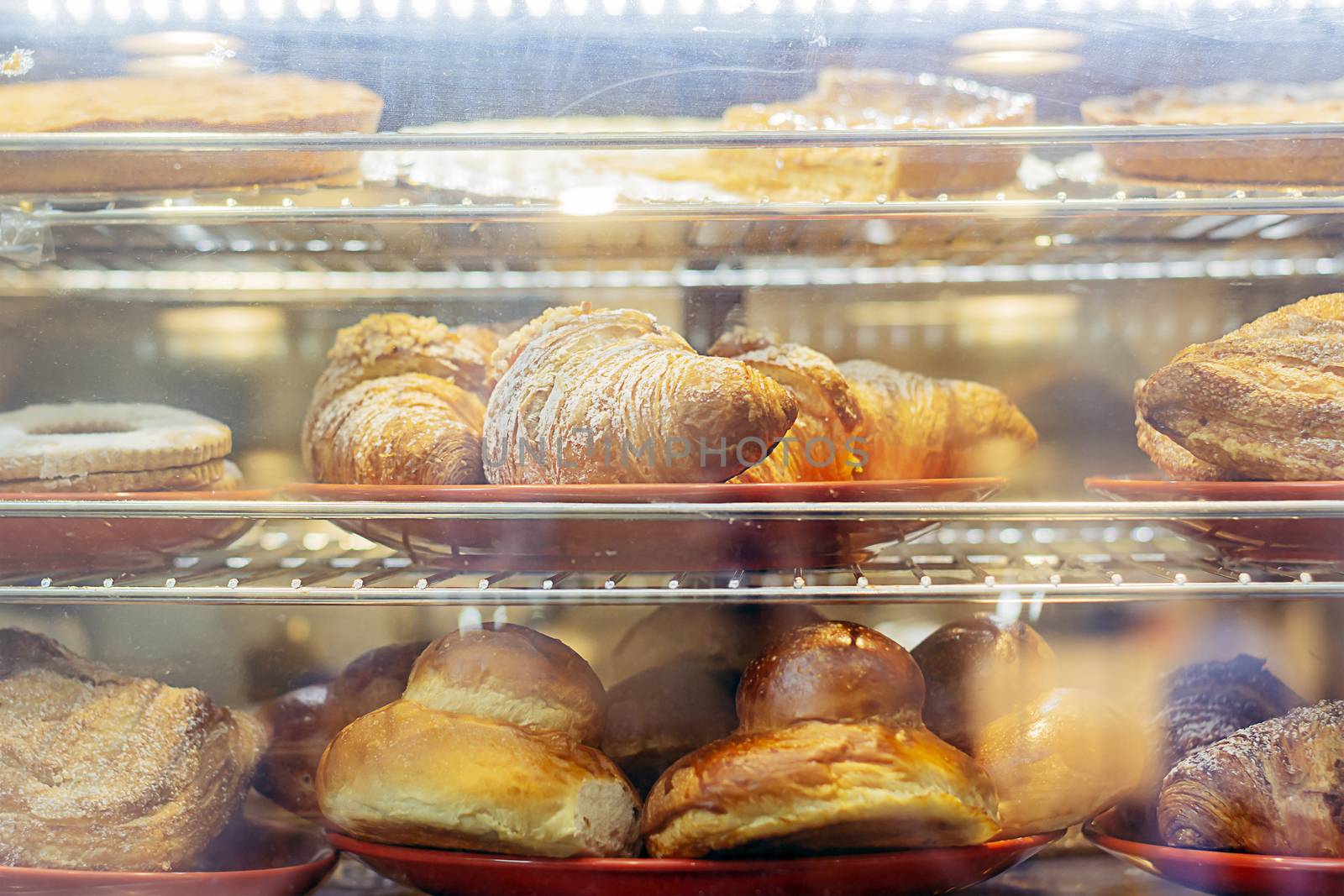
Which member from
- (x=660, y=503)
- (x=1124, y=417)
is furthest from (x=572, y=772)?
(x=1124, y=417)

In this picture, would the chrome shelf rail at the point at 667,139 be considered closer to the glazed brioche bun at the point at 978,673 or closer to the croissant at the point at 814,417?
the croissant at the point at 814,417

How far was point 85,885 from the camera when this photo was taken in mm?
955

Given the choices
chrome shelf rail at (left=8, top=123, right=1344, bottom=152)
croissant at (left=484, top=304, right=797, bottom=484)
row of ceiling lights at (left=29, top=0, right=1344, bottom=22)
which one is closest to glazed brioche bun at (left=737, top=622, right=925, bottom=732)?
croissant at (left=484, top=304, right=797, bottom=484)

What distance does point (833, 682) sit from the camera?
1014 millimetres

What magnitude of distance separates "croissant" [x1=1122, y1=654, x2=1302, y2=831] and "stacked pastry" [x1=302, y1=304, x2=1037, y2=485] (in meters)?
0.37

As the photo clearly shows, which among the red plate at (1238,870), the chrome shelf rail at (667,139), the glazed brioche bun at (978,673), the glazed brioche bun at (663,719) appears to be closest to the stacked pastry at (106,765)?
the glazed brioche bun at (663,719)

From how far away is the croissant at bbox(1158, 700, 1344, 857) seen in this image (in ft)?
3.20

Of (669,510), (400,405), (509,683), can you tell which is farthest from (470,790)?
(400,405)

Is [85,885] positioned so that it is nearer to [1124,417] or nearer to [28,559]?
[28,559]

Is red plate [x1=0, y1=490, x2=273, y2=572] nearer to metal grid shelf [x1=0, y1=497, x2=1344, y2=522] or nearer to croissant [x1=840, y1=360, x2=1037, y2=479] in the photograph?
metal grid shelf [x1=0, y1=497, x2=1344, y2=522]

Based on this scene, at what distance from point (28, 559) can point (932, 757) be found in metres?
1.06

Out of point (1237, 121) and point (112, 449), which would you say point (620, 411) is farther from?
point (1237, 121)

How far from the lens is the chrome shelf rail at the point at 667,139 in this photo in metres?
0.96

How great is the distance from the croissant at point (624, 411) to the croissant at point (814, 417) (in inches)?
4.0
